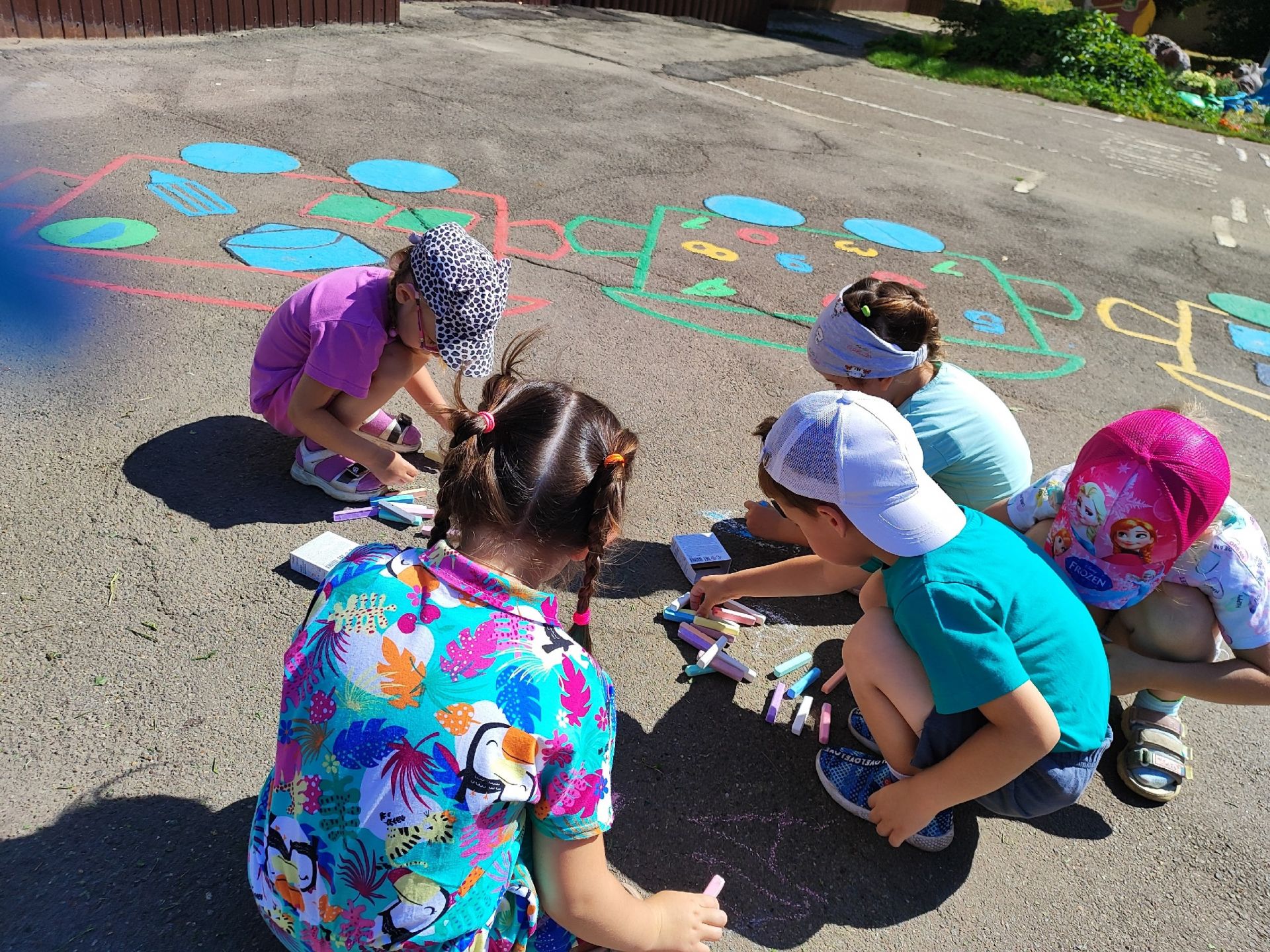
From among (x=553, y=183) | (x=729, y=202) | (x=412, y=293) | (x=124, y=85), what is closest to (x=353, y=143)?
(x=553, y=183)

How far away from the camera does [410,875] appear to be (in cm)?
155

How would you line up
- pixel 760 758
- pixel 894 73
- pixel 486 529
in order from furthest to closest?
pixel 894 73, pixel 760 758, pixel 486 529

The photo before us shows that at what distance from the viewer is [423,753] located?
1496mm

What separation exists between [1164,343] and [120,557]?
6.14 m

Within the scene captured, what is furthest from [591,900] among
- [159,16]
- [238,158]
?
[159,16]

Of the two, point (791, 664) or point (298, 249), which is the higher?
point (298, 249)

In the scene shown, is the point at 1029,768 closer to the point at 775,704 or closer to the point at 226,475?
the point at 775,704

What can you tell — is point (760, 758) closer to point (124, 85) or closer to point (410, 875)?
point (410, 875)

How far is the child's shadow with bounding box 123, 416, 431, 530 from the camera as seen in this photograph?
3.26 m

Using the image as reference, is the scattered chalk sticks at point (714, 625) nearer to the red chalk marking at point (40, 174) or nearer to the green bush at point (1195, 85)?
the red chalk marking at point (40, 174)

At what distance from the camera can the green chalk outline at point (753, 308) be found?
5266 mm

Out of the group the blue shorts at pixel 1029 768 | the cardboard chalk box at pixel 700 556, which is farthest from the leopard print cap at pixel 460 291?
the blue shorts at pixel 1029 768

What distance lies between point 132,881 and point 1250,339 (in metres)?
7.23

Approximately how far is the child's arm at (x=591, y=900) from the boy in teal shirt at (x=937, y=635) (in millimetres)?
825
